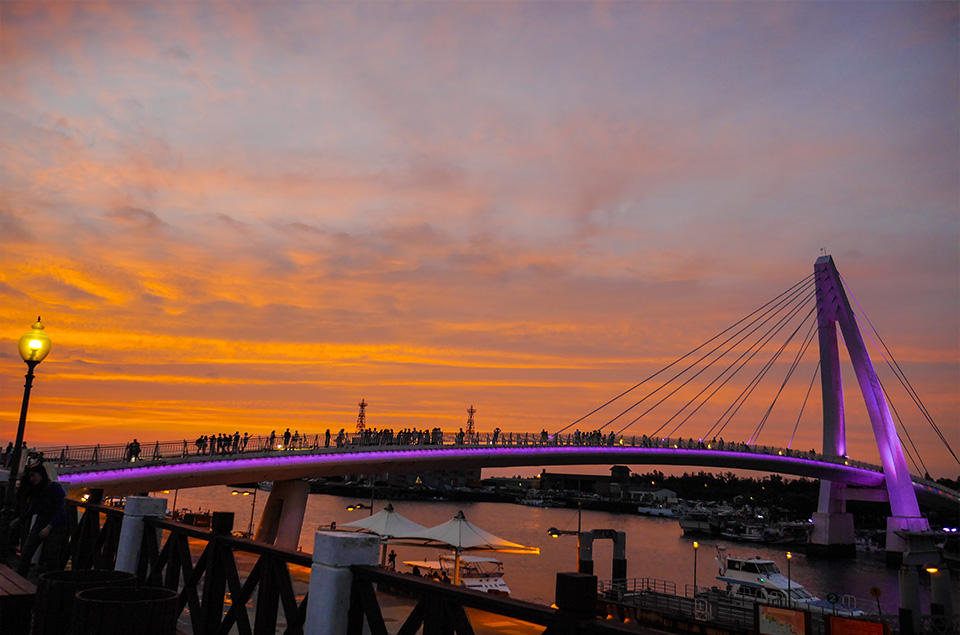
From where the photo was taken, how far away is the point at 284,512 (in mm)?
38594

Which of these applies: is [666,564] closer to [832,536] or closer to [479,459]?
[832,536]

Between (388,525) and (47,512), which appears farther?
(388,525)

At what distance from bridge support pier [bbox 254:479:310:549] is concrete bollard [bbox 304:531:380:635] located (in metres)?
35.9

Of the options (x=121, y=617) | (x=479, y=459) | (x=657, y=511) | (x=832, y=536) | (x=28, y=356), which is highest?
(x=28, y=356)

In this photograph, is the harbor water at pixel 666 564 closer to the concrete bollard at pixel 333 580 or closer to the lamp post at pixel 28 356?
the lamp post at pixel 28 356

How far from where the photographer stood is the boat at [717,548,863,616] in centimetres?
2817

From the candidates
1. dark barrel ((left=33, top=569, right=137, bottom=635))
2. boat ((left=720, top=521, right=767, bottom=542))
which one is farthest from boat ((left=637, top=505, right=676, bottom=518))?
dark barrel ((left=33, top=569, right=137, bottom=635))

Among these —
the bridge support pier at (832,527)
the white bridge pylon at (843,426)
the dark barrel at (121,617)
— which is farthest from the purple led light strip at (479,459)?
the dark barrel at (121,617)

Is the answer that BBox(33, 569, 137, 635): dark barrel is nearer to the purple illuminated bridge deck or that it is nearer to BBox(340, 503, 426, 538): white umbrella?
the purple illuminated bridge deck

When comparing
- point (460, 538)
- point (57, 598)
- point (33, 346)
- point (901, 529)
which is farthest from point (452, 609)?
point (901, 529)

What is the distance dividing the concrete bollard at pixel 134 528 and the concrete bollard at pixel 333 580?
10.4ft

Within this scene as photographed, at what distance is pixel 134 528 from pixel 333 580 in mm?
3581

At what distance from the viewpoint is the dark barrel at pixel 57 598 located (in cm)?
459

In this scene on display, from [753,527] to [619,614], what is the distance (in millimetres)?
78065
